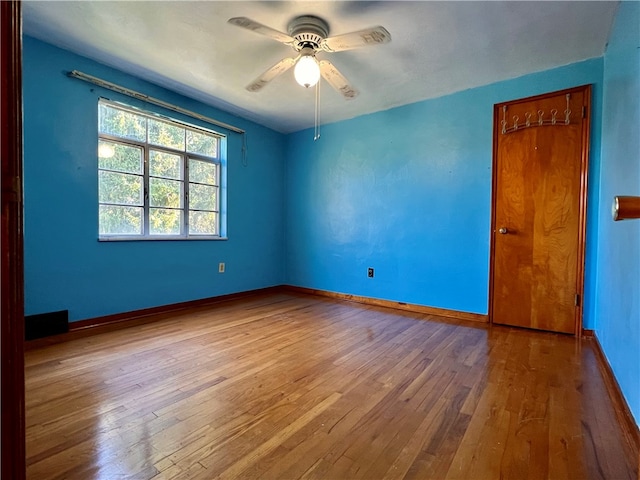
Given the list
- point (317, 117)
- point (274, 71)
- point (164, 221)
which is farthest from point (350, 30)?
point (164, 221)

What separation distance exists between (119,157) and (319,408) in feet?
9.06

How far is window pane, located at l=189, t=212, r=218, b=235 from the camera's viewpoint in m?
3.48

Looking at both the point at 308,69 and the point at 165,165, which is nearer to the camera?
the point at 308,69

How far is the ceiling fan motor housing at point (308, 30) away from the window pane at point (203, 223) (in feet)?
7.06

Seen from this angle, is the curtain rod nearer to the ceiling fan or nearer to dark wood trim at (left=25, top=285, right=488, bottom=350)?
the ceiling fan

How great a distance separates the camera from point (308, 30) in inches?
79.4

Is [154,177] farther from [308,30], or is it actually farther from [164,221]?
[308,30]

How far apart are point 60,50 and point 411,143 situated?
322 cm

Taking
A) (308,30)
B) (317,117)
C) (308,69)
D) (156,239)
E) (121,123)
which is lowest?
(156,239)

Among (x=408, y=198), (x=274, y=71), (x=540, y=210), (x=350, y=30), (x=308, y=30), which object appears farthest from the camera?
(x=408, y=198)

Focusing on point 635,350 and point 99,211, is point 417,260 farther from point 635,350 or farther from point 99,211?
point 99,211

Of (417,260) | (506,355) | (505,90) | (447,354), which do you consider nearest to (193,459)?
(447,354)

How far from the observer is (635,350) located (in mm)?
1295

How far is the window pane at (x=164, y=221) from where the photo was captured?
10.2ft
